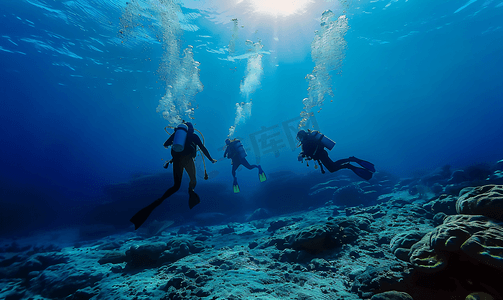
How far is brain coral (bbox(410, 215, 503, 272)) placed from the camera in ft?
8.71

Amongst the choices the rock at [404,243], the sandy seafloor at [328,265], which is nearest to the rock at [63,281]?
the sandy seafloor at [328,265]

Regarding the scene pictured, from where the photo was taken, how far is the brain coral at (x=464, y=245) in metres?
2.66

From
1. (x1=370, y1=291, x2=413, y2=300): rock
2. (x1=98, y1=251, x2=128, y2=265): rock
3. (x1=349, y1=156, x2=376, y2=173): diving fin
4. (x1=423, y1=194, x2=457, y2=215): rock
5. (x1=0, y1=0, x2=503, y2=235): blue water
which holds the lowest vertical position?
(x1=423, y1=194, x2=457, y2=215): rock

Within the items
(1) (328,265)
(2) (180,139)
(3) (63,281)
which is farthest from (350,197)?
(3) (63,281)

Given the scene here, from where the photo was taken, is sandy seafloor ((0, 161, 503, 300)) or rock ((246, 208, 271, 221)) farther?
rock ((246, 208, 271, 221))

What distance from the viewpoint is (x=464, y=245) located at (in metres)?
2.86

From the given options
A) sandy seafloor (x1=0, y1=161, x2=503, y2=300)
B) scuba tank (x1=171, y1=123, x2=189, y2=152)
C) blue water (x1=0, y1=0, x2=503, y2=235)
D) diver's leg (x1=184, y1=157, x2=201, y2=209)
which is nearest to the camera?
sandy seafloor (x1=0, y1=161, x2=503, y2=300)

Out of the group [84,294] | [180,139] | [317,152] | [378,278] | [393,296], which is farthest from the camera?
[317,152]

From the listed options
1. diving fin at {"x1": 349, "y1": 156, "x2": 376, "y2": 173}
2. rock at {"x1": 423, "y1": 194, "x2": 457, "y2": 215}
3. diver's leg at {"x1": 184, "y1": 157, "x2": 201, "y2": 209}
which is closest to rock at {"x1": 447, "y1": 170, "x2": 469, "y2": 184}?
rock at {"x1": 423, "y1": 194, "x2": 457, "y2": 215}

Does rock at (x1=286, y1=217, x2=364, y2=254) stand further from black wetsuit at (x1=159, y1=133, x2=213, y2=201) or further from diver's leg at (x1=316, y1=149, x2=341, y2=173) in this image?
black wetsuit at (x1=159, y1=133, x2=213, y2=201)

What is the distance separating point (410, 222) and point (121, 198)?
812 inches

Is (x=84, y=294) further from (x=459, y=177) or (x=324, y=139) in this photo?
(x=459, y=177)

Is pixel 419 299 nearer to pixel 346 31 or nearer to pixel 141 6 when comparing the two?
pixel 141 6

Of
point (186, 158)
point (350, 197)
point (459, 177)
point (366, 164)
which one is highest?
point (186, 158)
